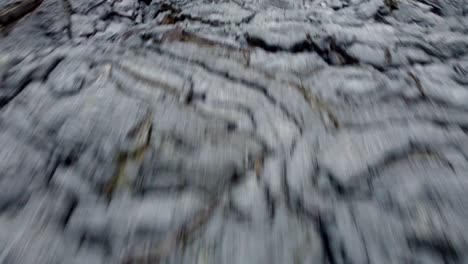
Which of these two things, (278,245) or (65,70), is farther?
(65,70)

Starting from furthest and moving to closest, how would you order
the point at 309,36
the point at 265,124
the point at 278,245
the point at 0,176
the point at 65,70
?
the point at 309,36
the point at 65,70
the point at 265,124
the point at 0,176
the point at 278,245

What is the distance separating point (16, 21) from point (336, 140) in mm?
1133

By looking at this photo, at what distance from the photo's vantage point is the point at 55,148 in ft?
2.42

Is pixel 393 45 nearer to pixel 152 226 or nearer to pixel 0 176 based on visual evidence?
pixel 152 226

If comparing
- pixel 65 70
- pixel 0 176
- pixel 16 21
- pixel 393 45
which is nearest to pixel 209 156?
pixel 0 176

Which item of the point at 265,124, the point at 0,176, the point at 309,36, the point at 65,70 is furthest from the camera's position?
the point at 309,36

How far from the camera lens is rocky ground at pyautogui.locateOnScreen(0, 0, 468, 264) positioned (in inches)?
23.0

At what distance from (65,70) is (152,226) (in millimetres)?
595

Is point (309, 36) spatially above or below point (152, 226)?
above

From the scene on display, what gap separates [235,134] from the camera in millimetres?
774

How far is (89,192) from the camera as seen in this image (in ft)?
2.15

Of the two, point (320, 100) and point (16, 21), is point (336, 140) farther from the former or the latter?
point (16, 21)

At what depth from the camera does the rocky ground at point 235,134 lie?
58 cm

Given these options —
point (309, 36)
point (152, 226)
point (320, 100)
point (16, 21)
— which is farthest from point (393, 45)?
point (16, 21)
